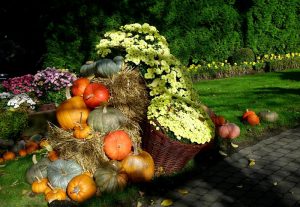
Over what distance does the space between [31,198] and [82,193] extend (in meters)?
0.79

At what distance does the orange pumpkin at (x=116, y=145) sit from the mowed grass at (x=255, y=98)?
7.79 feet

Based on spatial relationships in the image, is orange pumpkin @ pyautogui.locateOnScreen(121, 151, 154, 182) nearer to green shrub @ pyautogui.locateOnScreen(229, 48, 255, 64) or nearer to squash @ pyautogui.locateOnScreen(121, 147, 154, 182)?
squash @ pyautogui.locateOnScreen(121, 147, 154, 182)

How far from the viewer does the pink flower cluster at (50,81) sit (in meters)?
9.19

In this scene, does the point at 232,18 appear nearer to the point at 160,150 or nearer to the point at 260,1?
the point at 260,1

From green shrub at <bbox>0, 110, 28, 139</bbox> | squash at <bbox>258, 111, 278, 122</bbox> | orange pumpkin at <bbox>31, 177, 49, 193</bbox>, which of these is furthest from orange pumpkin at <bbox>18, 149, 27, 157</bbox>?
squash at <bbox>258, 111, 278, 122</bbox>

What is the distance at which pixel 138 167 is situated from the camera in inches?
202

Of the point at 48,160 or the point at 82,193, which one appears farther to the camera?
the point at 48,160

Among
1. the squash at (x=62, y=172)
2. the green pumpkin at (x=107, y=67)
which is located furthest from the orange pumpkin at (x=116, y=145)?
the green pumpkin at (x=107, y=67)

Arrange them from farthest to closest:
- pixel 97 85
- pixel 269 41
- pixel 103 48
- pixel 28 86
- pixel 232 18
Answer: pixel 269 41 < pixel 232 18 < pixel 28 86 < pixel 103 48 < pixel 97 85

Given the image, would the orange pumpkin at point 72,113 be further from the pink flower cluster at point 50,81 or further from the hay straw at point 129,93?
the pink flower cluster at point 50,81

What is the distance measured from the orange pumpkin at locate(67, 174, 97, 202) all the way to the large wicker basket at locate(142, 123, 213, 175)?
0.99 meters

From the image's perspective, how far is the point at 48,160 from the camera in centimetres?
548

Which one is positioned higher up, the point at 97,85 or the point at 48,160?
the point at 97,85

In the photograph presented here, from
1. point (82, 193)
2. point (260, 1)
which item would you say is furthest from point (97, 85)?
point (260, 1)
